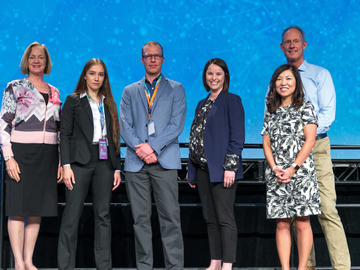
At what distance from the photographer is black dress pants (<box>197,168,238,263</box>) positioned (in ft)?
9.80

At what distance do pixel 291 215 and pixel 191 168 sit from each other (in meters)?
0.72

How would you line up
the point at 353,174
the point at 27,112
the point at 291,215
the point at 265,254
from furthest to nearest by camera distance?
the point at 353,174, the point at 265,254, the point at 27,112, the point at 291,215

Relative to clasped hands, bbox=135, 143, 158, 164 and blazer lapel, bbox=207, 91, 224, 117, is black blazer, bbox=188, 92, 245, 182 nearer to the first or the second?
blazer lapel, bbox=207, 91, 224, 117

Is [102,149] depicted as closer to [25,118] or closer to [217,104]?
[25,118]

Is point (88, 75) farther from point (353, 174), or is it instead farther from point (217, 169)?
point (353, 174)

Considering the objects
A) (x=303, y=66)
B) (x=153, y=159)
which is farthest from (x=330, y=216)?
(x=153, y=159)

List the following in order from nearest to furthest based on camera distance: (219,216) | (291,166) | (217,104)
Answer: (291,166) < (219,216) < (217,104)

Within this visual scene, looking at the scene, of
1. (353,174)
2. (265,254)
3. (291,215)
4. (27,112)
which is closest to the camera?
(291,215)

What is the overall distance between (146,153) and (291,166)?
89 cm

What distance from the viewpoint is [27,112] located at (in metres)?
3.11

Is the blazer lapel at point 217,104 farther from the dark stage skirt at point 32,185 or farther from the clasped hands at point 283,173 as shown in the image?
the dark stage skirt at point 32,185

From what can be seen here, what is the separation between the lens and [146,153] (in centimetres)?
301

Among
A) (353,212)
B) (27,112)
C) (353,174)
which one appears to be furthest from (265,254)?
(27,112)

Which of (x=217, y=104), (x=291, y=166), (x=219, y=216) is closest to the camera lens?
(x=291, y=166)
